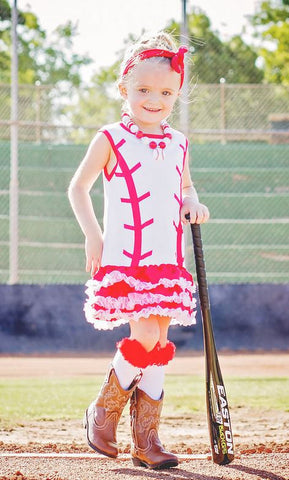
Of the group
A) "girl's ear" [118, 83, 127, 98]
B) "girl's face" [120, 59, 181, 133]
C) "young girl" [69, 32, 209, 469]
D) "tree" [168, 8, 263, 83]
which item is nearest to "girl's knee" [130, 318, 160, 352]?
"young girl" [69, 32, 209, 469]

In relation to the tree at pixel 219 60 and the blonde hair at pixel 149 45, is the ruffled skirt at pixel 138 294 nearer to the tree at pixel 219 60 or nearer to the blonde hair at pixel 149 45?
the blonde hair at pixel 149 45

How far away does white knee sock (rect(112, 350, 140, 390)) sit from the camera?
3674 millimetres

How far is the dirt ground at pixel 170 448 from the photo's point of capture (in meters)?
3.35

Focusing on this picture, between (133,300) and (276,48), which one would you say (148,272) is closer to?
(133,300)

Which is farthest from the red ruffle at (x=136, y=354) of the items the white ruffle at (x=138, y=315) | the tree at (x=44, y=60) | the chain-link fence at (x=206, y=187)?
the tree at (x=44, y=60)

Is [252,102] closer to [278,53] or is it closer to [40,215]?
[40,215]

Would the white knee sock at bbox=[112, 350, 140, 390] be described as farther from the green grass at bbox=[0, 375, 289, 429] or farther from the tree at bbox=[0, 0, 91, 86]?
the tree at bbox=[0, 0, 91, 86]

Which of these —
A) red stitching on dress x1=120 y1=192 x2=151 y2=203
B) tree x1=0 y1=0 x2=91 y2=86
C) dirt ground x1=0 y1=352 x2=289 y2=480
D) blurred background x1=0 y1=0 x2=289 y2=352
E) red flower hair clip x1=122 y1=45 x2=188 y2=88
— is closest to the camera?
dirt ground x1=0 y1=352 x2=289 y2=480

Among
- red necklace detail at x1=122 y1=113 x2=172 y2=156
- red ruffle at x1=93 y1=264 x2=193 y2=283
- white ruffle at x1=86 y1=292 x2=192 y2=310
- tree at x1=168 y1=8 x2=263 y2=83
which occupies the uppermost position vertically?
tree at x1=168 y1=8 x2=263 y2=83

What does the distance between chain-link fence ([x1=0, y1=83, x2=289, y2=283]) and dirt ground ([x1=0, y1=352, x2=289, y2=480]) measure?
5.53 metres

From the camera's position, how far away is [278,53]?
24.7 metres

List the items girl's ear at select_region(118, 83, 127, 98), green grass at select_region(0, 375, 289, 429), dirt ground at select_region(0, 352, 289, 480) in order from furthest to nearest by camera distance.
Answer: green grass at select_region(0, 375, 289, 429) → girl's ear at select_region(118, 83, 127, 98) → dirt ground at select_region(0, 352, 289, 480)

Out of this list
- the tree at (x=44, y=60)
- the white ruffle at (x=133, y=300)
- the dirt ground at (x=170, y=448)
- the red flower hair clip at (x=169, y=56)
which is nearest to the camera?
the dirt ground at (x=170, y=448)

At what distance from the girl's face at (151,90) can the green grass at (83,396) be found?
2.31 meters
